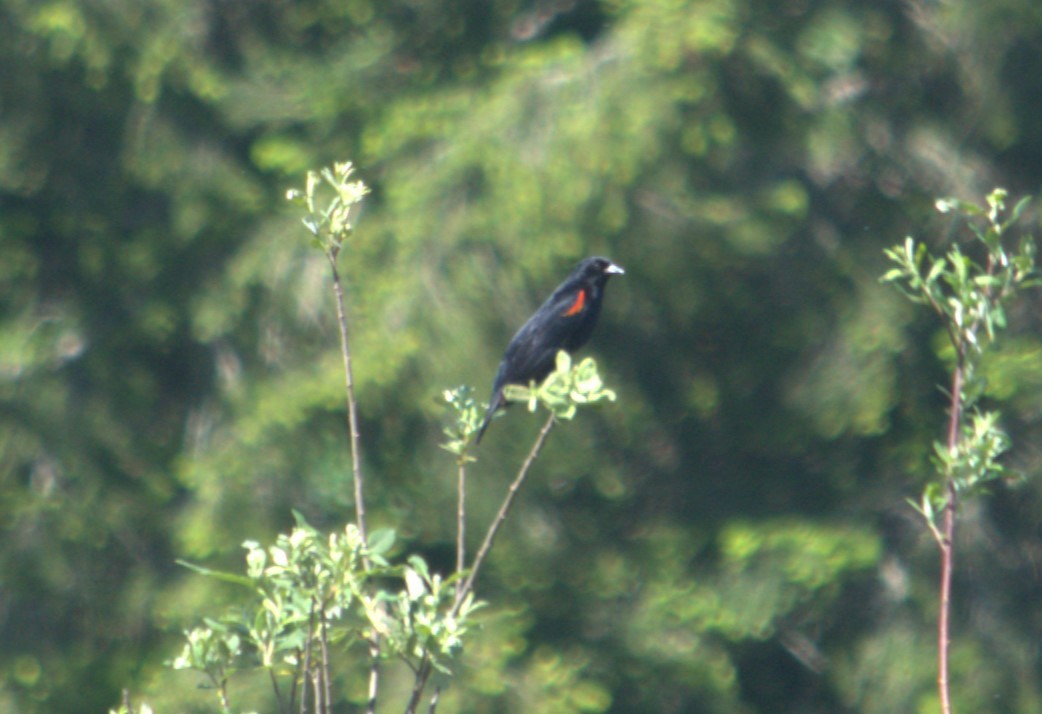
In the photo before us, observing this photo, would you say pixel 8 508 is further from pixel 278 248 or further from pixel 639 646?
pixel 639 646

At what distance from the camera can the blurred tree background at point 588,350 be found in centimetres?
742

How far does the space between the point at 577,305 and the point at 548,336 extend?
0.17m

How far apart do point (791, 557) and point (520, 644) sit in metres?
1.39

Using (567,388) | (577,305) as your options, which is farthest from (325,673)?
(577,305)

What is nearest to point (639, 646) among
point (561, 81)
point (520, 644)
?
point (520, 644)

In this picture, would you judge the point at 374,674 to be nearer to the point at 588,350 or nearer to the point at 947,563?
the point at 947,563

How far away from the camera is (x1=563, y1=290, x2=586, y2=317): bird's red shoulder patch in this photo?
4360 millimetres

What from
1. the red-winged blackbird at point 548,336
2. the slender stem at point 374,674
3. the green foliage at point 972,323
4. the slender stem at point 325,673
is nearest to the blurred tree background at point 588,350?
the red-winged blackbird at point 548,336

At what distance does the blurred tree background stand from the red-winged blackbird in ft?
8.81

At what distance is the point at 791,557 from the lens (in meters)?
7.66

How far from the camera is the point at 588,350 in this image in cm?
730

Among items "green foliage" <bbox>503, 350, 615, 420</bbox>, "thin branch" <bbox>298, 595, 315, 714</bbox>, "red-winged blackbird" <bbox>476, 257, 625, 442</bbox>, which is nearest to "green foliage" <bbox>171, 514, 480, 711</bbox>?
"thin branch" <bbox>298, 595, 315, 714</bbox>

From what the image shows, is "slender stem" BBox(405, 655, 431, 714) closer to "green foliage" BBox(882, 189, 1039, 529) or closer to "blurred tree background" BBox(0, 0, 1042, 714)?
"green foliage" BBox(882, 189, 1039, 529)

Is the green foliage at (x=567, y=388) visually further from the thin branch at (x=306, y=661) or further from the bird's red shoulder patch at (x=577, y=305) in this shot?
the bird's red shoulder patch at (x=577, y=305)
